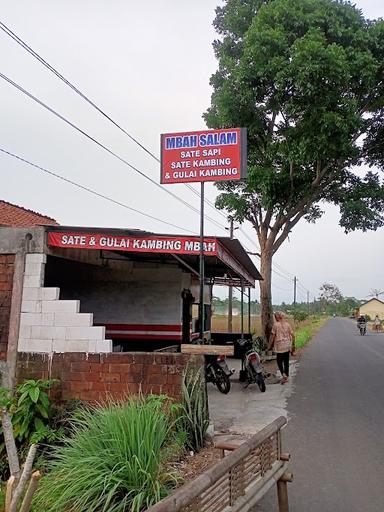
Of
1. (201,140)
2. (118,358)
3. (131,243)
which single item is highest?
(201,140)

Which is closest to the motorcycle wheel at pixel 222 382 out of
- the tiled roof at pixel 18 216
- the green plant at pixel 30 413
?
the green plant at pixel 30 413

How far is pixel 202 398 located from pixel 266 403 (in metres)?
3.14

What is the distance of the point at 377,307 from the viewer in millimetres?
108125

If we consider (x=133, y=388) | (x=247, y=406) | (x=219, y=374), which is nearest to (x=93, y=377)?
(x=133, y=388)

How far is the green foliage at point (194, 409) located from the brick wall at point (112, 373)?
0.12 metres

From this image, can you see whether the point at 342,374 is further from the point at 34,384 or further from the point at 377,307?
the point at 377,307

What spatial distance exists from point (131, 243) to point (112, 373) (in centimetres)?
189

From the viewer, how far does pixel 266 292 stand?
58.0 feet

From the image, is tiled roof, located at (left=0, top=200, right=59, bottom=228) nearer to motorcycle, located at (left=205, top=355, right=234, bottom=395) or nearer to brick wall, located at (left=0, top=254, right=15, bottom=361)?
brick wall, located at (left=0, top=254, right=15, bottom=361)

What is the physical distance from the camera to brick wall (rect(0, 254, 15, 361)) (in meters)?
7.14

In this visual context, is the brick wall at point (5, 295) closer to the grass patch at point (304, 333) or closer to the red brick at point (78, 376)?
the red brick at point (78, 376)

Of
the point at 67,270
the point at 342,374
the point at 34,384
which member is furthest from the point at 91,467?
the point at 342,374

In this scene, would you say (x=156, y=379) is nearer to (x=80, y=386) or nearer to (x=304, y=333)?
(x=80, y=386)

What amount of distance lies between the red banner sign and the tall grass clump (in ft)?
8.91
